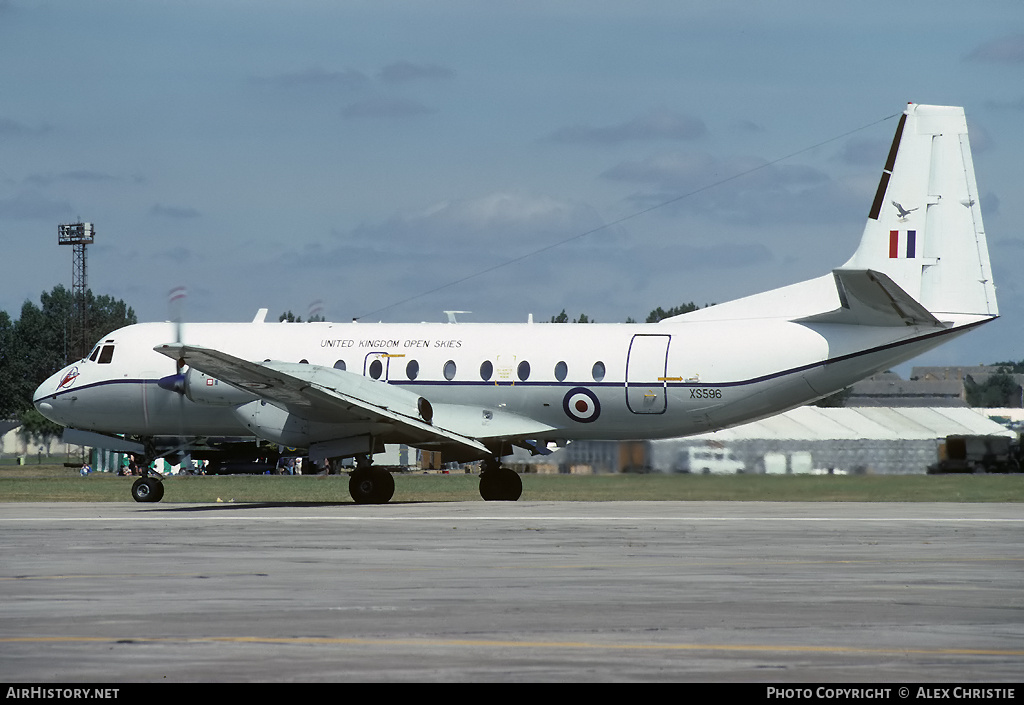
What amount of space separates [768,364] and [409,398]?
8719 millimetres

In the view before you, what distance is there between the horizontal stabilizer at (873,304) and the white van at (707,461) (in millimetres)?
4300

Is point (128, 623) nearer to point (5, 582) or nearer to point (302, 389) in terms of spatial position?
point (5, 582)

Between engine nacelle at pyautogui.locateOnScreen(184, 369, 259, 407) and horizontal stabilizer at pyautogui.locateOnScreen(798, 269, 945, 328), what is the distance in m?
14.2

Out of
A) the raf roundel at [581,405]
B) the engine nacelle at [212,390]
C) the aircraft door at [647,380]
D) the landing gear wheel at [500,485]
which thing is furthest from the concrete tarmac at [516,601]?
the landing gear wheel at [500,485]

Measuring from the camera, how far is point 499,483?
34250 mm

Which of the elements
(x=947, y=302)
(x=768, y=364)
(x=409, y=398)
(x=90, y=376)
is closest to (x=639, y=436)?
(x=768, y=364)

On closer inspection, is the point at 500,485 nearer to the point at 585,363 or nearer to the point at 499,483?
the point at 499,483

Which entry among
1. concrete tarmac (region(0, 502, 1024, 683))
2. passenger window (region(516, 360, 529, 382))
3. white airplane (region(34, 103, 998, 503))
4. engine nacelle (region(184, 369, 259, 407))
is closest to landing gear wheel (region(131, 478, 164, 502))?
white airplane (region(34, 103, 998, 503))

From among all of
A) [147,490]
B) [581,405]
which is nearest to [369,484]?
[581,405]

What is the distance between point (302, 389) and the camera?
98.0ft

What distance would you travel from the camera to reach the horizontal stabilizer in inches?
1143

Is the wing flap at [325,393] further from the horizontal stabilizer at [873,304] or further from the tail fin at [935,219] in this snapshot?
the tail fin at [935,219]

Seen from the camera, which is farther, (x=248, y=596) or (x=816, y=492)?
(x=816, y=492)

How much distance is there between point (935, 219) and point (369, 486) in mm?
14986
